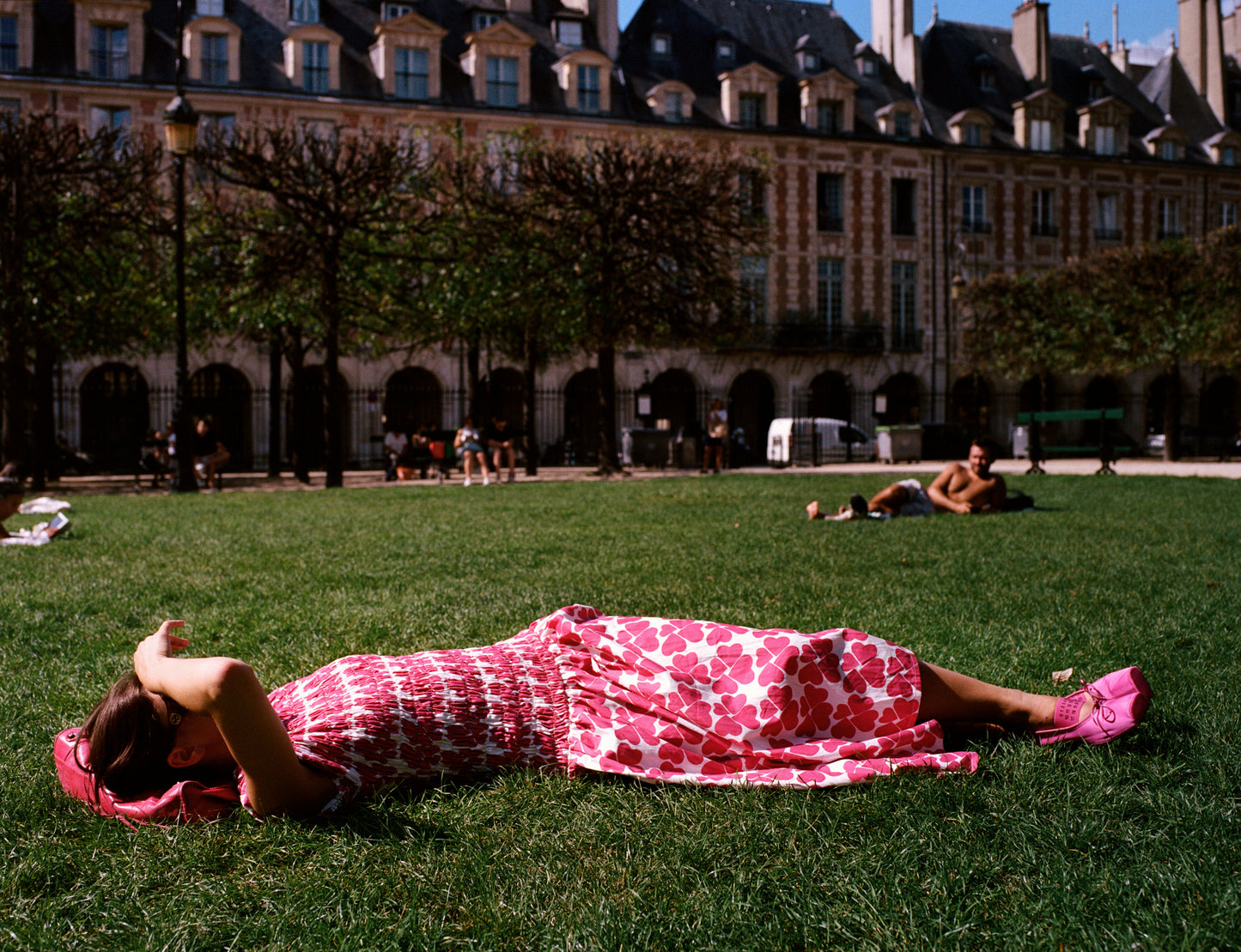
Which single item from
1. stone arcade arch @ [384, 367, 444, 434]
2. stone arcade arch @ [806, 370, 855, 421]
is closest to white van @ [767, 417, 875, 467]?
stone arcade arch @ [806, 370, 855, 421]

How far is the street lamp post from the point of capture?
16.2 m

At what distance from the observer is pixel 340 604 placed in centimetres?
583

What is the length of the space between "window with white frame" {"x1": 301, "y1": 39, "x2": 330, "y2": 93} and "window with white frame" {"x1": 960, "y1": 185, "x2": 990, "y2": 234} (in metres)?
23.3

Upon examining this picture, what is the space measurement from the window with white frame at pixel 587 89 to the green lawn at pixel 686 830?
32.9 m

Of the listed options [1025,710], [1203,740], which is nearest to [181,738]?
[1025,710]

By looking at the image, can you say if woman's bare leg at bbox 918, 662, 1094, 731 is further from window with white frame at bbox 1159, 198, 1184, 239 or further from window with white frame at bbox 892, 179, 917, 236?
window with white frame at bbox 1159, 198, 1184, 239

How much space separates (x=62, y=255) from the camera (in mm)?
19953

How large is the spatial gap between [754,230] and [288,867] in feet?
83.1

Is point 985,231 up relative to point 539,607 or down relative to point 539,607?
up

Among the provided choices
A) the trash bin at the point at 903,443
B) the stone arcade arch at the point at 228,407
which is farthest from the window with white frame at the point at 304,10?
the trash bin at the point at 903,443

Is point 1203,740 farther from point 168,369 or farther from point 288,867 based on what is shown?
point 168,369

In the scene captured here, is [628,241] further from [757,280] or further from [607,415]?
[757,280]

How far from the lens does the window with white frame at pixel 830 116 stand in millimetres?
39500

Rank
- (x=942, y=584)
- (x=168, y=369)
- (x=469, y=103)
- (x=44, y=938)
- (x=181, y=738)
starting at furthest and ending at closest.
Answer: (x=469, y=103)
(x=168, y=369)
(x=942, y=584)
(x=181, y=738)
(x=44, y=938)
